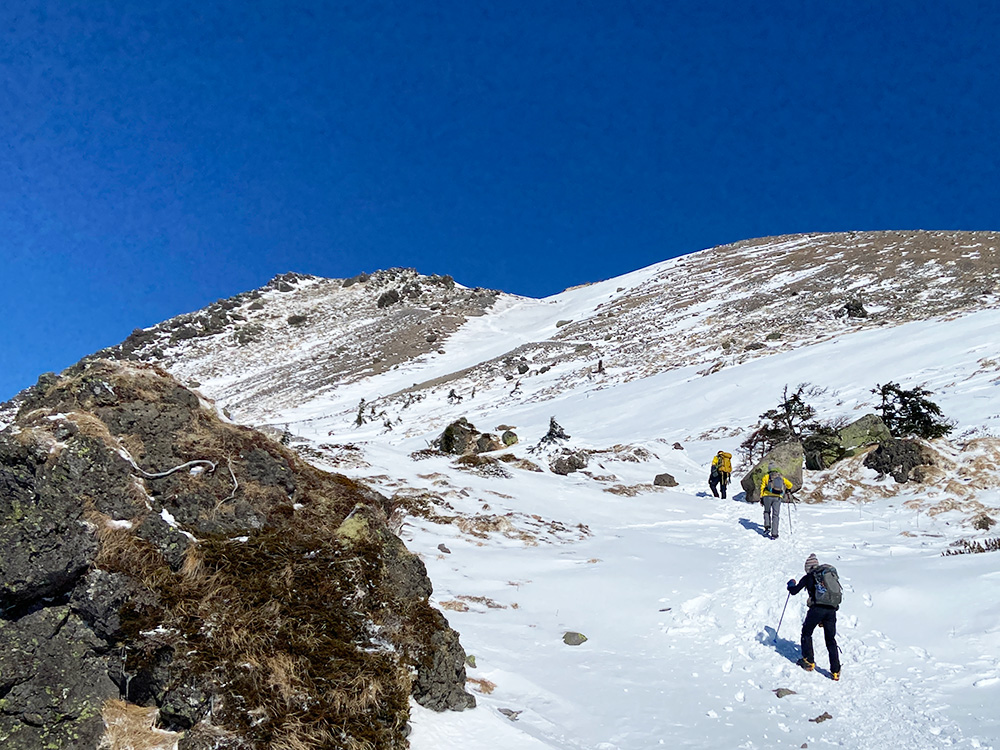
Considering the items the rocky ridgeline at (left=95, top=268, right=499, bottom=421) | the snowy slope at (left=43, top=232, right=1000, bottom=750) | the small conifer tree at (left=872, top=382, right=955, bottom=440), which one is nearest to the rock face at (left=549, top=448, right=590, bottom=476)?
the snowy slope at (left=43, top=232, right=1000, bottom=750)

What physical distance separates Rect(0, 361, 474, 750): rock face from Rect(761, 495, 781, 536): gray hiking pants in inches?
384

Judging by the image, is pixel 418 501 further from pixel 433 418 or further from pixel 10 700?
pixel 433 418

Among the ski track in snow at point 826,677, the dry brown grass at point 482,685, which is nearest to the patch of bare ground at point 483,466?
the ski track in snow at point 826,677

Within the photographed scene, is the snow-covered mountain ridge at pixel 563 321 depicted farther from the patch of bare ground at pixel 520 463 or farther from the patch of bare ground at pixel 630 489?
the patch of bare ground at pixel 630 489

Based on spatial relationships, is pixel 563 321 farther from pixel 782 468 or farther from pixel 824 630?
pixel 824 630

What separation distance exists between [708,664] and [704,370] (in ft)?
87.8

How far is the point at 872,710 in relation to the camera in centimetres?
618

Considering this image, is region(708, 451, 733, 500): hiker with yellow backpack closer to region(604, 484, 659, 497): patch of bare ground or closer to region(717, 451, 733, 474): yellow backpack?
region(717, 451, 733, 474): yellow backpack

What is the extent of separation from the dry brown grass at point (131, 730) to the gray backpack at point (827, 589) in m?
6.86

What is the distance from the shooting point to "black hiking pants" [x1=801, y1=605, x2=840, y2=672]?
709cm

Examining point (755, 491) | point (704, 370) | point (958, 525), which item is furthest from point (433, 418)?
point (958, 525)

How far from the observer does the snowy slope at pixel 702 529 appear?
612cm

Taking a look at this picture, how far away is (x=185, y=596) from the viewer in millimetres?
4688

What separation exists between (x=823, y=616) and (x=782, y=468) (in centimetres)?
1096
